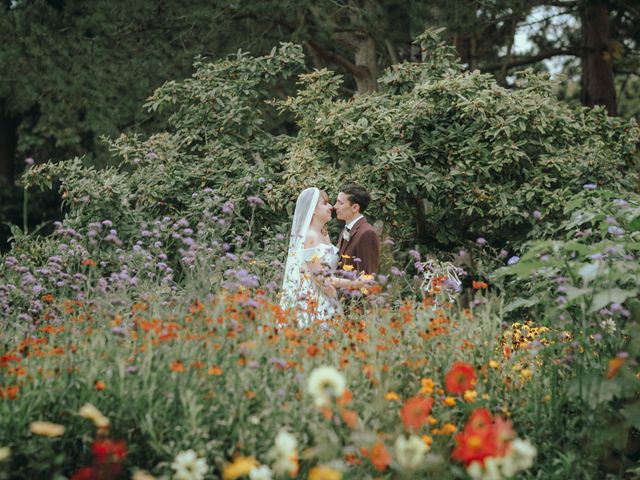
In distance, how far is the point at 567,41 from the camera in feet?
46.0

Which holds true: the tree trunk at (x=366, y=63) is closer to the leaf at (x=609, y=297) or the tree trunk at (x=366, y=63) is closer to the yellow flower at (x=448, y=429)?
the leaf at (x=609, y=297)

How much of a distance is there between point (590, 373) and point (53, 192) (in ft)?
42.7

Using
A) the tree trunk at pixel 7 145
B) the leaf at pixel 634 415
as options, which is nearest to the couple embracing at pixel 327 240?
the leaf at pixel 634 415

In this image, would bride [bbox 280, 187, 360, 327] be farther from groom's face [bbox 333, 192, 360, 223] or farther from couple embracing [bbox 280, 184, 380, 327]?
groom's face [bbox 333, 192, 360, 223]

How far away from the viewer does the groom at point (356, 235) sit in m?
5.95

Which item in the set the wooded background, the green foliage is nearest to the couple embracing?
the green foliage

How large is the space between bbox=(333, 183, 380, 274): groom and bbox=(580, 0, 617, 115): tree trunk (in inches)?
280

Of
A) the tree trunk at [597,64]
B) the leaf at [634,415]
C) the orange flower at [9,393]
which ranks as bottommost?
the leaf at [634,415]

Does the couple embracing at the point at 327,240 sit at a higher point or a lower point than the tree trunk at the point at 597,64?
lower

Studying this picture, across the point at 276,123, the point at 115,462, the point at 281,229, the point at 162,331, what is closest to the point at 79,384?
the point at 162,331

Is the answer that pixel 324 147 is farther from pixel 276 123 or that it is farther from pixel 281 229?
pixel 276 123

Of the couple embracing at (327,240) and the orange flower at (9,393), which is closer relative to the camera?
the orange flower at (9,393)

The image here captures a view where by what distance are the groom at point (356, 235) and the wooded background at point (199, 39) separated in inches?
199

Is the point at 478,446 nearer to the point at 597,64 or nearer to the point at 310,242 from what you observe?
the point at 310,242
